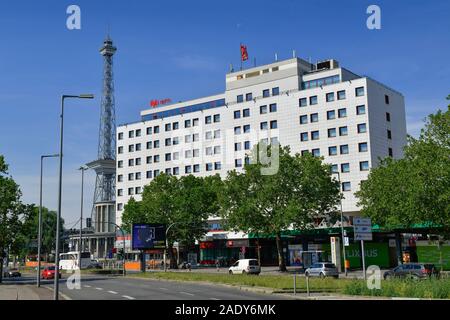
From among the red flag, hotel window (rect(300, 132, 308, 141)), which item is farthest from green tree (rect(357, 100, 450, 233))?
the red flag

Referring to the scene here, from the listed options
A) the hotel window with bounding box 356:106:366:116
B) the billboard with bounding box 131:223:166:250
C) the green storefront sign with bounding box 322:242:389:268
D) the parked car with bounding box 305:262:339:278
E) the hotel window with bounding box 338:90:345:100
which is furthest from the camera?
the hotel window with bounding box 338:90:345:100

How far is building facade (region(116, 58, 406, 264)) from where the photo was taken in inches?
2943

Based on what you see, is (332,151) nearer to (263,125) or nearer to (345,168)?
(345,168)

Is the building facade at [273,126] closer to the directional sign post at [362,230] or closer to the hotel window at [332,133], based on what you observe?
the hotel window at [332,133]

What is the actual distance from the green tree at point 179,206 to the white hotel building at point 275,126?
9.72m

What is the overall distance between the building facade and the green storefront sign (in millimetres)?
13412

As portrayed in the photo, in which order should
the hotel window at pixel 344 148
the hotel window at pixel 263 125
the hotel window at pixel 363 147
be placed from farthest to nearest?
the hotel window at pixel 263 125
the hotel window at pixel 344 148
the hotel window at pixel 363 147

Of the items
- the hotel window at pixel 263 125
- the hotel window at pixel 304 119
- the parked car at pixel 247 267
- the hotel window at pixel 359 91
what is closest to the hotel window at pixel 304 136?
the hotel window at pixel 304 119

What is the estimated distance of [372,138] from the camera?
242 feet

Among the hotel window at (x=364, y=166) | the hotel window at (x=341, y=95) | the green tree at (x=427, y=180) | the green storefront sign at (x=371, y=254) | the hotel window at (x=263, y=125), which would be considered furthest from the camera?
the hotel window at (x=263, y=125)

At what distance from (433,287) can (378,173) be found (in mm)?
30852

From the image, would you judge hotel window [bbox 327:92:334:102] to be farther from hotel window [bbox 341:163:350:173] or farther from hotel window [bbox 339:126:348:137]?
hotel window [bbox 341:163:350:173]

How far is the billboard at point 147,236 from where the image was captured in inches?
2160

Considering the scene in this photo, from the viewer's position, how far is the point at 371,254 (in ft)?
188
